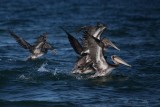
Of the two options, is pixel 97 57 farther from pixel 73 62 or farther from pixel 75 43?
pixel 73 62

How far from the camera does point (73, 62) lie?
74.9 feet

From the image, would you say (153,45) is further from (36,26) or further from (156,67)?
(36,26)

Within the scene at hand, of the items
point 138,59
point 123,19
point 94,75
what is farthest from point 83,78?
point 123,19

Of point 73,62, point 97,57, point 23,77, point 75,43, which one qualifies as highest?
point 75,43

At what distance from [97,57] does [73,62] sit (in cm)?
419

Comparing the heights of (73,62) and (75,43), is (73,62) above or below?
below

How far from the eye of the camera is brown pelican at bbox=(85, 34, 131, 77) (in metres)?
18.0

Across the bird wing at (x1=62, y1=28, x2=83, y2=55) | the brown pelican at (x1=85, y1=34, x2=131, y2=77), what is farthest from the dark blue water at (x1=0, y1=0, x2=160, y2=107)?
the bird wing at (x1=62, y1=28, x2=83, y2=55)

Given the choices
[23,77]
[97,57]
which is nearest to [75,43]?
[97,57]

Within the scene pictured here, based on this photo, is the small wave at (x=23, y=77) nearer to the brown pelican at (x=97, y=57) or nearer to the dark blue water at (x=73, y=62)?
the dark blue water at (x=73, y=62)

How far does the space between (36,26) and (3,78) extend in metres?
13.2

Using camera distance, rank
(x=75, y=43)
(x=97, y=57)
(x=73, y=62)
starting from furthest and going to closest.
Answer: (x=73, y=62)
(x=75, y=43)
(x=97, y=57)

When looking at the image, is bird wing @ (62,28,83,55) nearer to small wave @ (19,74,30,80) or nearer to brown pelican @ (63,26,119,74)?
brown pelican @ (63,26,119,74)

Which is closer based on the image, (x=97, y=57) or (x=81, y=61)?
(x=97, y=57)
